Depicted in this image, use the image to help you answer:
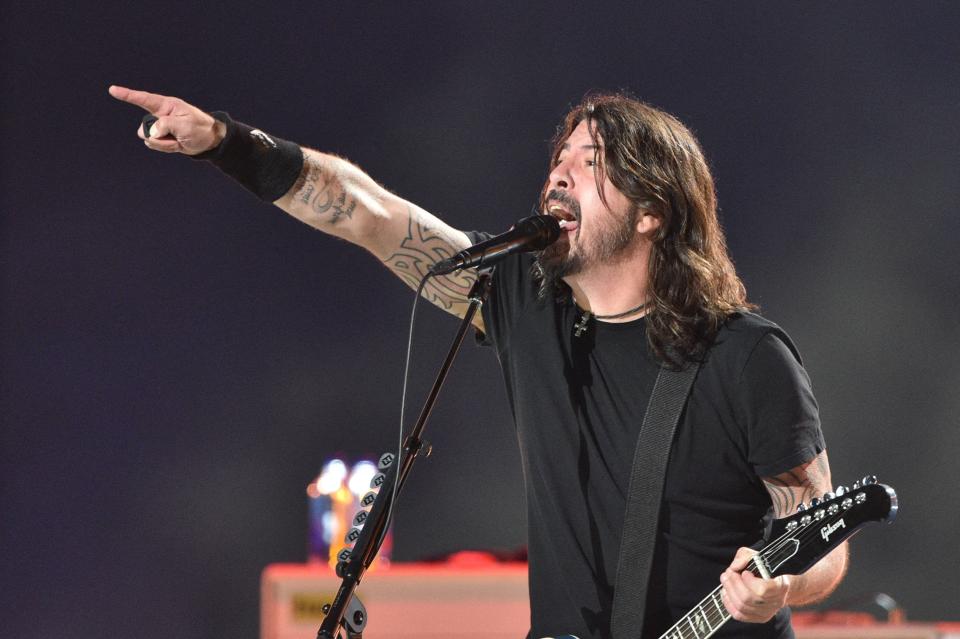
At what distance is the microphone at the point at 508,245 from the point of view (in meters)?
2.09

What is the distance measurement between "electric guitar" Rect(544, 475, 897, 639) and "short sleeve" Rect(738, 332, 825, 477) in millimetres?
119

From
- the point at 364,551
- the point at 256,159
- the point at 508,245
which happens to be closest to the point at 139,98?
the point at 256,159

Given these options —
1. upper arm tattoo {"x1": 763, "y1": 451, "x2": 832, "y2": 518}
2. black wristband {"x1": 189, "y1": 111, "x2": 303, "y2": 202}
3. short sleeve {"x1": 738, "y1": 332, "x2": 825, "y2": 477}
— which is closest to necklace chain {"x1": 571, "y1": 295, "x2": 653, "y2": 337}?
short sleeve {"x1": 738, "y1": 332, "x2": 825, "y2": 477}

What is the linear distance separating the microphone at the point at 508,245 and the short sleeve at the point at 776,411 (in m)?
0.49

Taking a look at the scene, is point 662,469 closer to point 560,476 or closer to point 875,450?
point 560,476

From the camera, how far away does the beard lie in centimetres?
251

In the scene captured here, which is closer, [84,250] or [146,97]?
[146,97]

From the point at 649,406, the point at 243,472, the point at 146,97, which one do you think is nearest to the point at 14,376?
the point at 243,472

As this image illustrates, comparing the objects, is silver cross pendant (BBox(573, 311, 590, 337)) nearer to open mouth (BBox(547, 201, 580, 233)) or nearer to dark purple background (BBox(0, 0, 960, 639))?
open mouth (BBox(547, 201, 580, 233))

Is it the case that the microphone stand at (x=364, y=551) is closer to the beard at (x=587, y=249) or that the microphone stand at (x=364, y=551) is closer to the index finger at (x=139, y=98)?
the beard at (x=587, y=249)

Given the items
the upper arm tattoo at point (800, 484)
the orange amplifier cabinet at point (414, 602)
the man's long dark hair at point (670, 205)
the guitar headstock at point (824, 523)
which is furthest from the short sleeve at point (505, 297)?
the orange amplifier cabinet at point (414, 602)

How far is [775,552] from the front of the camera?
207 cm

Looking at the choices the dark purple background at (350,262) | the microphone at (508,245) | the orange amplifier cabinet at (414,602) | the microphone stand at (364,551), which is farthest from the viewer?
the dark purple background at (350,262)

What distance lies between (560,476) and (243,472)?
2899 mm
